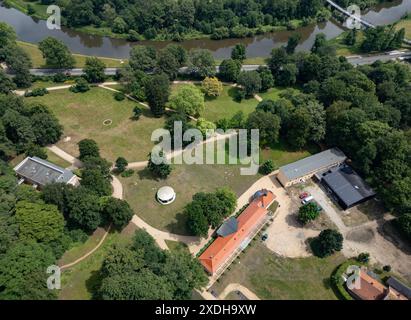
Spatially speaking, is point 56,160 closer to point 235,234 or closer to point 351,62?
point 235,234

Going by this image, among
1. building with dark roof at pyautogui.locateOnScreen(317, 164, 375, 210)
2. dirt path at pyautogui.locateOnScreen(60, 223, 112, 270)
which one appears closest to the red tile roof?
building with dark roof at pyautogui.locateOnScreen(317, 164, 375, 210)

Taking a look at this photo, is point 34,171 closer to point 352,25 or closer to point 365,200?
point 365,200

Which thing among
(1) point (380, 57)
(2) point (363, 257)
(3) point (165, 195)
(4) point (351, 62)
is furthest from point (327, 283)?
(1) point (380, 57)

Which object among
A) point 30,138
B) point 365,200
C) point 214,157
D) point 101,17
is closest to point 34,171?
point 30,138

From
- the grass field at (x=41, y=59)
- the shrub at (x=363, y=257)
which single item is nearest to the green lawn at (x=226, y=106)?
the grass field at (x=41, y=59)

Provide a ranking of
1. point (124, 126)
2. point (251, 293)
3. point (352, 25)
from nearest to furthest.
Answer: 1. point (251, 293)
2. point (124, 126)
3. point (352, 25)

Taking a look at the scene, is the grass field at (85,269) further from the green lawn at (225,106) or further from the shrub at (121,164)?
the green lawn at (225,106)
